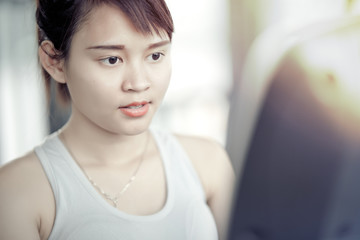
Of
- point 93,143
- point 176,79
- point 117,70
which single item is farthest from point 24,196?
point 176,79

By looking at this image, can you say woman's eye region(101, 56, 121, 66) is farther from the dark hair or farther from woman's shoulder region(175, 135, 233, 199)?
woman's shoulder region(175, 135, 233, 199)

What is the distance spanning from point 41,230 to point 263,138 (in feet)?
1.75

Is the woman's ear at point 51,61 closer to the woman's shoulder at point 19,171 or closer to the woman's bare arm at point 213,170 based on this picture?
the woman's shoulder at point 19,171

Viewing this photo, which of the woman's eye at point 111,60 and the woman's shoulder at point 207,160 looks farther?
the woman's shoulder at point 207,160

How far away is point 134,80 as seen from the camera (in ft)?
2.21

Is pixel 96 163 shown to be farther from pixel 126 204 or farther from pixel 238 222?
pixel 238 222

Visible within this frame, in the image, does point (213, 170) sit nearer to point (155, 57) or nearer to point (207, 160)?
point (207, 160)

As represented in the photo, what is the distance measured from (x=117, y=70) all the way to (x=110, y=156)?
0.23 metres

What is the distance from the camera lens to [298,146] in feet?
1.12

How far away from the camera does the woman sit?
2.25ft

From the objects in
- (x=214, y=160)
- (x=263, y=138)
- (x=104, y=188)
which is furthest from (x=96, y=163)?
(x=263, y=138)

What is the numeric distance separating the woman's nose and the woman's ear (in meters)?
0.15

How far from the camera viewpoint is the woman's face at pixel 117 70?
0.67 meters

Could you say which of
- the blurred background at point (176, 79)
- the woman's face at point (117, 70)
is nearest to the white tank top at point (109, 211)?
the woman's face at point (117, 70)
